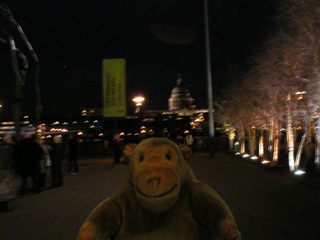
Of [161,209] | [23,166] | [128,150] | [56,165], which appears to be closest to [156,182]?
[161,209]

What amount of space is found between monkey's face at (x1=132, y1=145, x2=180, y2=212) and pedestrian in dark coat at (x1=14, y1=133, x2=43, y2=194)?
785 cm

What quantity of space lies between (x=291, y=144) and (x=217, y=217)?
39.9 feet

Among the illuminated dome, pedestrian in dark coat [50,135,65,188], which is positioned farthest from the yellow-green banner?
the illuminated dome

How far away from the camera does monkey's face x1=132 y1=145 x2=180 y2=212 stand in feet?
8.30

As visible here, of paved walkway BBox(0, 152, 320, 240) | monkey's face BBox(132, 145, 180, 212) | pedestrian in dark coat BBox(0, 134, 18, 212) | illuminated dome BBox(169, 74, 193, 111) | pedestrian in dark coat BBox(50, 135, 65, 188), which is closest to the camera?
monkey's face BBox(132, 145, 180, 212)

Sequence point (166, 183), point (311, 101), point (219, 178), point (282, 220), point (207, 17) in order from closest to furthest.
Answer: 1. point (166, 183)
2. point (282, 220)
3. point (311, 101)
4. point (219, 178)
5. point (207, 17)

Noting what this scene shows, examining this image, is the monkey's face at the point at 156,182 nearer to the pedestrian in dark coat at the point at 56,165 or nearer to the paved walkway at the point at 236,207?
the paved walkway at the point at 236,207

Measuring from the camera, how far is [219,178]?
12.3m

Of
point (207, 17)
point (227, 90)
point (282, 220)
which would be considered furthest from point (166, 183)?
point (207, 17)

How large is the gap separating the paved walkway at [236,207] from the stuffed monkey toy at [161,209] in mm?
3186

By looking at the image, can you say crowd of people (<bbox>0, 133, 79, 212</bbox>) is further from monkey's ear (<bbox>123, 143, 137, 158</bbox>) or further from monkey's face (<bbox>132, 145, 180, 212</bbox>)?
monkey's face (<bbox>132, 145, 180, 212</bbox>)

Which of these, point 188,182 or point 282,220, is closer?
point 188,182

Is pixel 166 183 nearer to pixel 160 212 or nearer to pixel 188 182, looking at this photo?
pixel 160 212

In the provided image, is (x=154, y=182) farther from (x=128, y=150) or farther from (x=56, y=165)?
(x=56, y=165)
